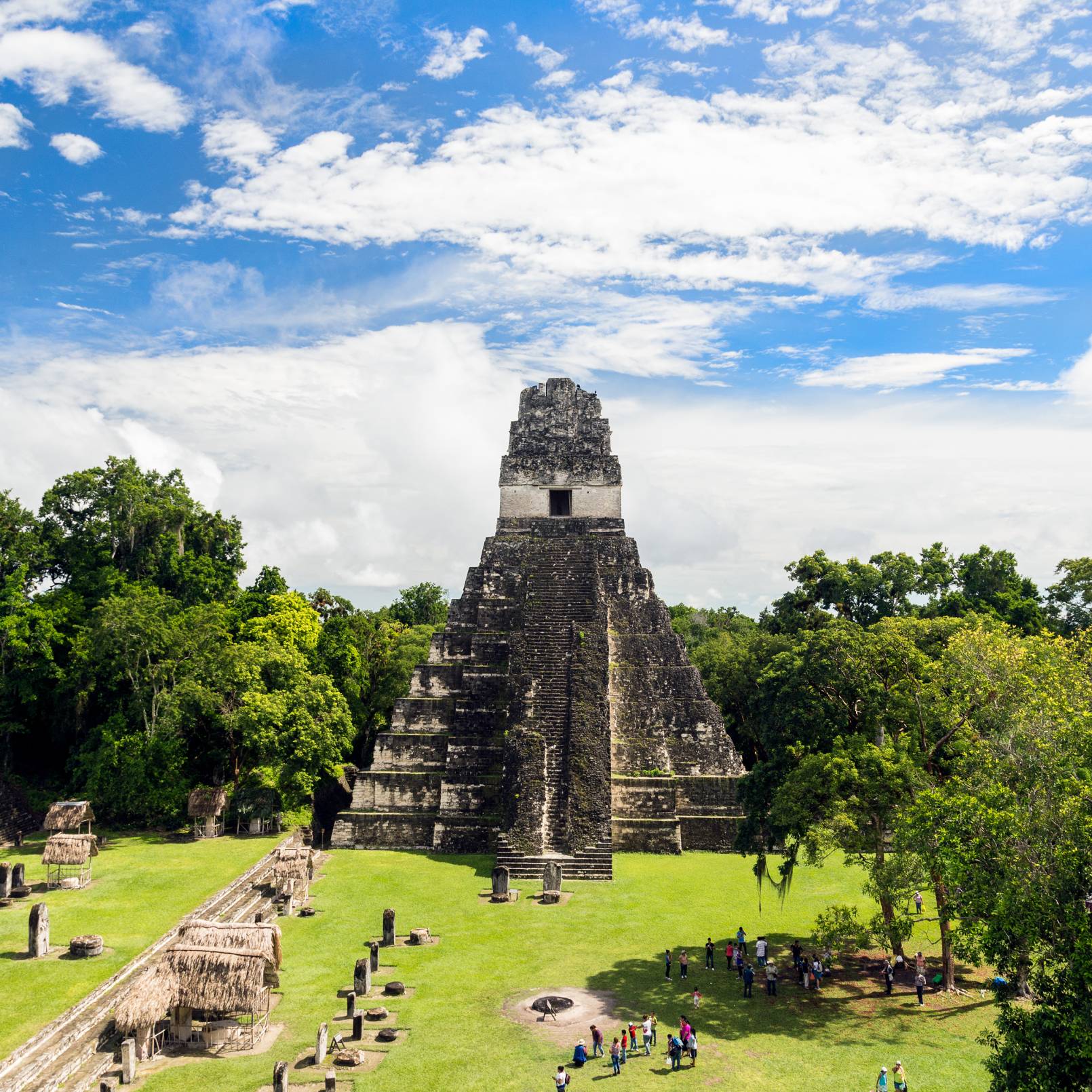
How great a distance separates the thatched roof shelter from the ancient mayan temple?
294 inches

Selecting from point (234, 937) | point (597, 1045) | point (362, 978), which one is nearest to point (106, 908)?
point (234, 937)

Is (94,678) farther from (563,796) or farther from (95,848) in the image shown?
(563,796)

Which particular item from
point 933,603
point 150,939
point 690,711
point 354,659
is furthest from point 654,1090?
point 933,603

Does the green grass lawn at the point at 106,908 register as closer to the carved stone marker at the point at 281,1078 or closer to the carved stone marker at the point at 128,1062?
the carved stone marker at the point at 128,1062

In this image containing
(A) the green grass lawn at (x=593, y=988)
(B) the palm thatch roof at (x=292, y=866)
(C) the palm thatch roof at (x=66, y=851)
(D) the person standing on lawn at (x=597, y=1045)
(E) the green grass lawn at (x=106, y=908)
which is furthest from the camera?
(C) the palm thatch roof at (x=66, y=851)

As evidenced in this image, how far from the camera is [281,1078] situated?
44.6 feet

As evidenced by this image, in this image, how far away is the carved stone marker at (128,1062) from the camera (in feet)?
47.2

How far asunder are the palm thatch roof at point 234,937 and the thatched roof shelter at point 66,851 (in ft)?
32.0

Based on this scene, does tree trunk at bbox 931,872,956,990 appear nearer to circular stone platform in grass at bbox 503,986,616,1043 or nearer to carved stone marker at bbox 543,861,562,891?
circular stone platform in grass at bbox 503,986,616,1043

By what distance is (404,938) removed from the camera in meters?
20.9

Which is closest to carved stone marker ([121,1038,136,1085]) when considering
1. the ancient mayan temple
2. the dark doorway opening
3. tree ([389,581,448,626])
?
the ancient mayan temple

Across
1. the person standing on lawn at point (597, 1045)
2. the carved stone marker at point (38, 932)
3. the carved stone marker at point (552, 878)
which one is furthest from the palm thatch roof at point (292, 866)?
the person standing on lawn at point (597, 1045)

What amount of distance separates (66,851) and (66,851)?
0.06ft

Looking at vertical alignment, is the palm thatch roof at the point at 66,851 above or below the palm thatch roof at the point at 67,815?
below
